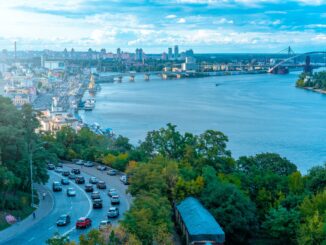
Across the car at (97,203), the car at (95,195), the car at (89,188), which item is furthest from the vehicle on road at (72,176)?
the car at (97,203)

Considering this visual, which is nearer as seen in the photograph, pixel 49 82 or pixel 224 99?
pixel 224 99

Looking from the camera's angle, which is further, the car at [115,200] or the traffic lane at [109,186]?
the car at [115,200]

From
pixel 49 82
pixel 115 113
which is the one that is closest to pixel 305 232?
pixel 115 113

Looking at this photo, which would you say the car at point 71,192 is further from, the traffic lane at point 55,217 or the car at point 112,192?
the car at point 112,192

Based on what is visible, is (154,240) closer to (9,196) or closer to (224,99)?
(9,196)

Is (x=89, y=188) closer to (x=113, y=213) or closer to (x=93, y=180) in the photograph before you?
(x=93, y=180)

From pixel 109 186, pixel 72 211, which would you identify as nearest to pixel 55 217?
pixel 72 211
